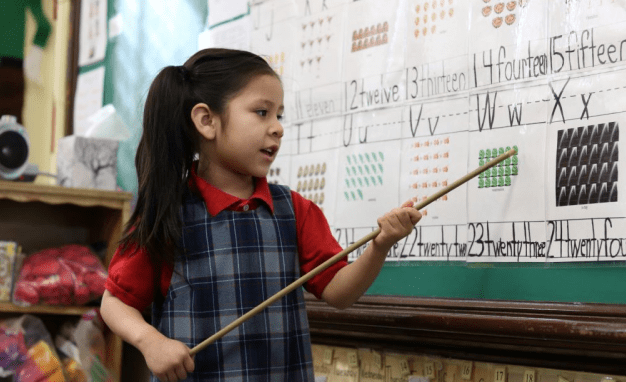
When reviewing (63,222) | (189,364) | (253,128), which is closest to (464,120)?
(253,128)

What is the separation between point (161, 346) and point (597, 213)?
0.75 metres

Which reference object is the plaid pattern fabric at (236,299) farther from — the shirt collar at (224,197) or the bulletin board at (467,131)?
the bulletin board at (467,131)

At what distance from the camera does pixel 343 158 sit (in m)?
1.90

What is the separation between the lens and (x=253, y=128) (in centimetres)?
136

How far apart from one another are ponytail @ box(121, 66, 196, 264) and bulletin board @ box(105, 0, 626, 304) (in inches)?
20.2

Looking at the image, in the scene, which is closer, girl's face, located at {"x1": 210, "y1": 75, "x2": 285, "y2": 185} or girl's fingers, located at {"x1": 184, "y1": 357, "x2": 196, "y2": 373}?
girl's fingers, located at {"x1": 184, "y1": 357, "x2": 196, "y2": 373}

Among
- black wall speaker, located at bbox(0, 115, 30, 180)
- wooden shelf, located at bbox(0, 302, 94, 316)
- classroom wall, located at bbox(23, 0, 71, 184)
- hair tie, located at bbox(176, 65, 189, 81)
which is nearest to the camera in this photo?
hair tie, located at bbox(176, 65, 189, 81)

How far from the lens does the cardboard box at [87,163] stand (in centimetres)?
265

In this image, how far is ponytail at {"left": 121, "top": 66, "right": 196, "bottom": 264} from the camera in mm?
1365

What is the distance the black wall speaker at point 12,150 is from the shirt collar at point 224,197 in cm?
133

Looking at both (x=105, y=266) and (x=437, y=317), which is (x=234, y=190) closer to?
(x=437, y=317)

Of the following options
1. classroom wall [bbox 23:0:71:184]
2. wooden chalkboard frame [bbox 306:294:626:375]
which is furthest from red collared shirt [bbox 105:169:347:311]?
classroom wall [bbox 23:0:71:184]

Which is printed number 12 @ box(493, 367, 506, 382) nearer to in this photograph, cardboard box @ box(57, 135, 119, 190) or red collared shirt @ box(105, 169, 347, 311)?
red collared shirt @ box(105, 169, 347, 311)

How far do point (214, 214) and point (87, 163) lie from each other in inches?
56.0
